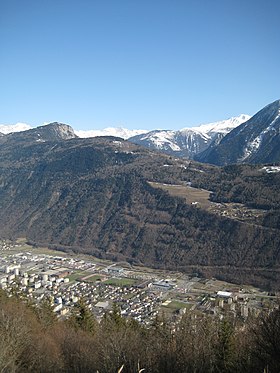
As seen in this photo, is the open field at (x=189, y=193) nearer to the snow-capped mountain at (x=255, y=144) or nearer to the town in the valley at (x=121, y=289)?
the town in the valley at (x=121, y=289)

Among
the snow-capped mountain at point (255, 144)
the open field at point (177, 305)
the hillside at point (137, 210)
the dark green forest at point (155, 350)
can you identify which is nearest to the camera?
the dark green forest at point (155, 350)

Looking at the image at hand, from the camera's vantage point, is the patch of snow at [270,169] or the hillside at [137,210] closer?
the hillside at [137,210]

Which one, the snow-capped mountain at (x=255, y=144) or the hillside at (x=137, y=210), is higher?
the snow-capped mountain at (x=255, y=144)

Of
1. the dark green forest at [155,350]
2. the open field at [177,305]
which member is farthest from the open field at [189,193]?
the dark green forest at [155,350]

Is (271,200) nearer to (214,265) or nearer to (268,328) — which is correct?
(214,265)

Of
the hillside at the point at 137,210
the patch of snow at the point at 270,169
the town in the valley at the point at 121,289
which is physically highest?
the patch of snow at the point at 270,169

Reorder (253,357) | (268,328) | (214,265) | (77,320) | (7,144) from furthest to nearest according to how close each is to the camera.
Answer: (7,144) → (214,265) → (77,320) → (253,357) → (268,328)

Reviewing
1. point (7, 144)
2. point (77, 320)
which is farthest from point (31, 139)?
point (77, 320)
